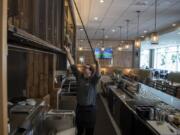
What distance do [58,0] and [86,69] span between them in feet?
5.94

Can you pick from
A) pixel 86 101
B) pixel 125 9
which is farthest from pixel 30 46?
pixel 125 9

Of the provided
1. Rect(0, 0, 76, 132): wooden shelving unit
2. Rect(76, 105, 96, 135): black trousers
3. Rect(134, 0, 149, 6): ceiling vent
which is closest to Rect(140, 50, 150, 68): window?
Rect(134, 0, 149, 6): ceiling vent

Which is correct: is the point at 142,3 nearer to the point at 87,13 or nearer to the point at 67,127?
the point at 87,13

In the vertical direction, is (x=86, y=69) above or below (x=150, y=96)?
above

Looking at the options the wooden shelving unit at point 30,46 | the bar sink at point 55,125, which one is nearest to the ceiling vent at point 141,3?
the wooden shelving unit at point 30,46

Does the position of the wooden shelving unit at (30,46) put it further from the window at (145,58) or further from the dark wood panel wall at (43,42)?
the window at (145,58)

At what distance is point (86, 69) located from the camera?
4.20 metres

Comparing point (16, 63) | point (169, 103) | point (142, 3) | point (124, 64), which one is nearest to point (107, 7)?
point (142, 3)

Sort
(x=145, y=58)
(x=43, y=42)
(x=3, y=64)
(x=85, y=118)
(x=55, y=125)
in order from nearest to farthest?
(x=3, y=64)
(x=43, y=42)
(x=55, y=125)
(x=85, y=118)
(x=145, y=58)

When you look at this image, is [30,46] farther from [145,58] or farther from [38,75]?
[145,58]

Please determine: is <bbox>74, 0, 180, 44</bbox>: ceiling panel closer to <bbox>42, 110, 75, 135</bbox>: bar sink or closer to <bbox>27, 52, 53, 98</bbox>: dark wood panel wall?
<bbox>27, 52, 53, 98</bbox>: dark wood panel wall

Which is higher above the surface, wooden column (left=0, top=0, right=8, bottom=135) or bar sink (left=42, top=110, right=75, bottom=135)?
wooden column (left=0, top=0, right=8, bottom=135)

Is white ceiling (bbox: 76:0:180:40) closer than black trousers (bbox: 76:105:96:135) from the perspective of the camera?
No

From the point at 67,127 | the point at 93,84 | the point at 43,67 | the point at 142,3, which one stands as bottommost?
the point at 67,127
